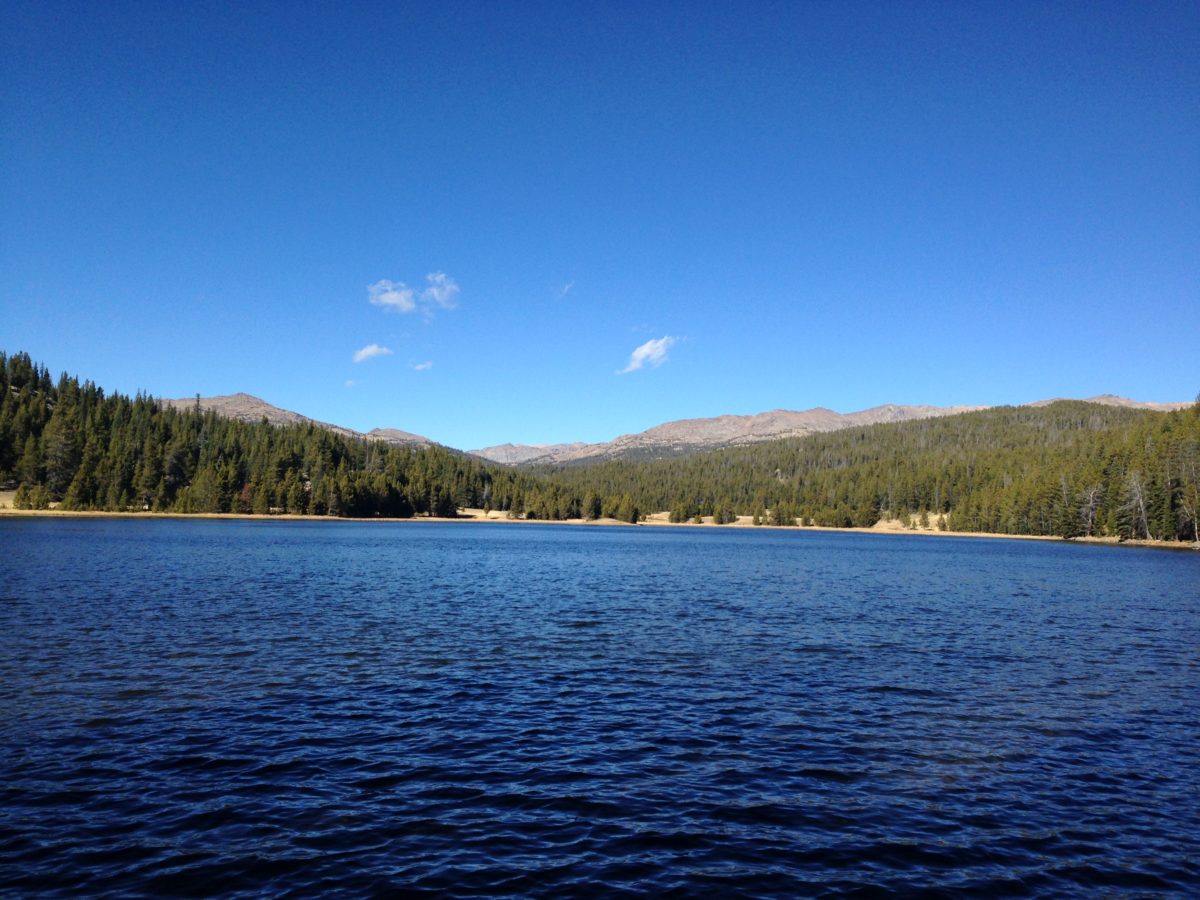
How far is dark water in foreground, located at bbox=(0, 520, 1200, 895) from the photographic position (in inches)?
509

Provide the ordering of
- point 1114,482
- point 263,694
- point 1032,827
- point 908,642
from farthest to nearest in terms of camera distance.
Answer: point 1114,482 < point 908,642 < point 263,694 < point 1032,827

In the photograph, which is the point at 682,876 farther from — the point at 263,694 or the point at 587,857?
the point at 263,694

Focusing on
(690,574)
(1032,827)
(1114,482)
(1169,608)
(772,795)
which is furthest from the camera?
(1114,482)

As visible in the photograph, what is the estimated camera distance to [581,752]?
18.6m

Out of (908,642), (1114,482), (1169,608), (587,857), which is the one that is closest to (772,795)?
(587,857)

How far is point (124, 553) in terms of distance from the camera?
70.9 m

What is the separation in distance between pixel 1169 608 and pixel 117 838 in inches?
2458

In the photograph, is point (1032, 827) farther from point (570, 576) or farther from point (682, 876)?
point (570, 576)

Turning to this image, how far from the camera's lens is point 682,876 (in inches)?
495

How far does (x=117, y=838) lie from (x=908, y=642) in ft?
107

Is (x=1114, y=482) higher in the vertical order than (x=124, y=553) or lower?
higher

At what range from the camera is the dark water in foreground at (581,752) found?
12.9m

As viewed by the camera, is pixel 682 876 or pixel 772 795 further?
pixel 772 795

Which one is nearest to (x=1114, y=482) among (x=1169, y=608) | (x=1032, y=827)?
(x=1169, y=608)
